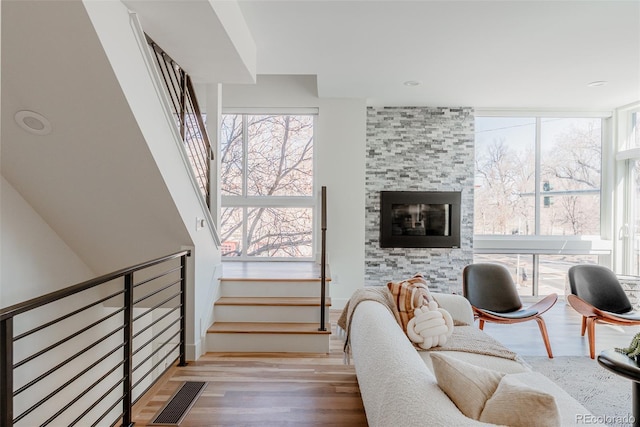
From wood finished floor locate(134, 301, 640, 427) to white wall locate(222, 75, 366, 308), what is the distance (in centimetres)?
154

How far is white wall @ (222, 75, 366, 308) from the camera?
4887 mm

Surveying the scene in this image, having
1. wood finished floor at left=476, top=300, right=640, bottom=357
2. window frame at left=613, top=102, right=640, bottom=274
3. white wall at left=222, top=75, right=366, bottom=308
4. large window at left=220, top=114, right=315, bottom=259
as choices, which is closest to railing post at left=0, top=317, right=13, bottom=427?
wood finished floor at left=476, top=300, right=640, bottom=357

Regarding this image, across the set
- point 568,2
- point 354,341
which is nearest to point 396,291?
point 354,341

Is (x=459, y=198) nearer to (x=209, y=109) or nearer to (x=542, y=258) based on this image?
(x=542, y=258)

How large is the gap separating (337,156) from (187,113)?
2192 mm

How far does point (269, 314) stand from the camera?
11.2 ft

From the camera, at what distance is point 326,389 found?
2.45 m

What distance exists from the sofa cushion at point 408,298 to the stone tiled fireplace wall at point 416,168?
2755 millimetres

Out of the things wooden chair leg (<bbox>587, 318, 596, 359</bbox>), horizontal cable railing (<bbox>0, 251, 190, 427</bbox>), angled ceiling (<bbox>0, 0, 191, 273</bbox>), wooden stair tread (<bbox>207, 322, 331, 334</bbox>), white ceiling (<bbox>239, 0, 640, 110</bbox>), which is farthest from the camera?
wooden chair leg (<bbox>587, 318, 596, 359</bbox>)

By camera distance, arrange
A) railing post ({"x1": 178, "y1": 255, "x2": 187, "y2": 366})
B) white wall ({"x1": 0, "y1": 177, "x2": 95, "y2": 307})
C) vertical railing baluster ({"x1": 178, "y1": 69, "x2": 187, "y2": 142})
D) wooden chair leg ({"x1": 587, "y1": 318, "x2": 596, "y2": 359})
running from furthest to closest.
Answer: wooden chair leg ({"x1": 587, "y1": 318, "x2": 596, "y2": 359}), vertical railing baluster ({"x1": 178, "y1": 69, "x2": 187, "y2": 142}), railing post ({"x1": 178, "y1": 255, "x2": 187, "y2": 366}), white wall ({"x1": 0, "y1": 177, "x2": 95, "y2": 307})

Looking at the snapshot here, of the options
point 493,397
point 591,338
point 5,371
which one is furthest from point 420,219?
point 5,371

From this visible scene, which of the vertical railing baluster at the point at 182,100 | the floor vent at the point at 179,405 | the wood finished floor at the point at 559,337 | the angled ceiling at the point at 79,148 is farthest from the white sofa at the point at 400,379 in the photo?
the vertical railing baluster at the point at 182,100

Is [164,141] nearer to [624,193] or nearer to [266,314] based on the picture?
[266,314]

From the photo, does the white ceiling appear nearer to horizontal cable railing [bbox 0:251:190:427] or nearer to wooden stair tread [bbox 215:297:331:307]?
horizontal cable railing [bbox 0:251:190:427]
